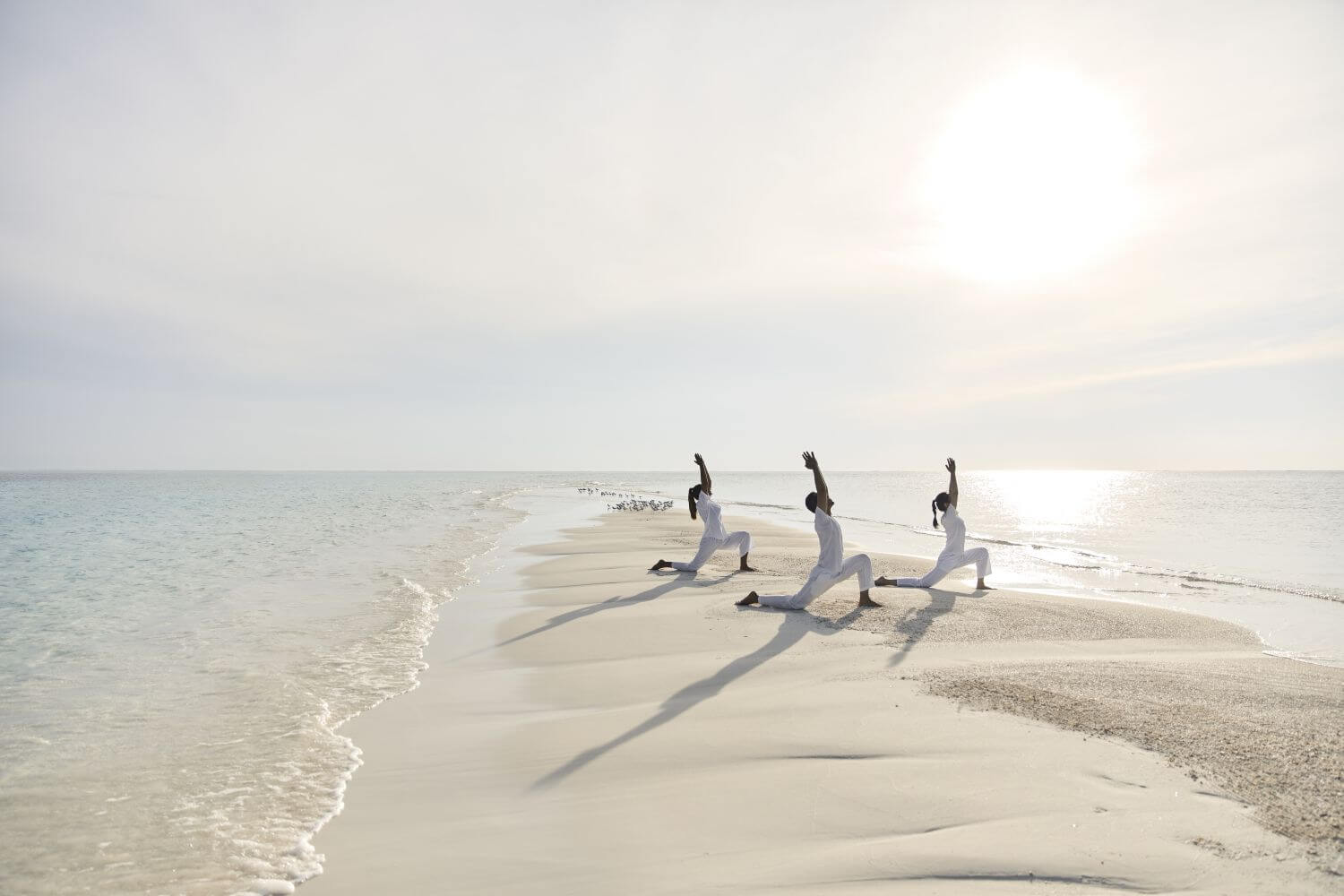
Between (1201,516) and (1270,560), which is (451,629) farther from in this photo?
(1201,516)

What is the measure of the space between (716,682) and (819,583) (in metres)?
4.07

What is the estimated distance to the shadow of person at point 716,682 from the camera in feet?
18.9

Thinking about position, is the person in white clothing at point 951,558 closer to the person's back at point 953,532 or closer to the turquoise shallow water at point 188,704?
the person's back at point 953,532

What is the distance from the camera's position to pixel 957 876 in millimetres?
3812

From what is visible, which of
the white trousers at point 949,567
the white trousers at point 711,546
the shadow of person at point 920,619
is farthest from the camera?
the white trousers at point 711,546

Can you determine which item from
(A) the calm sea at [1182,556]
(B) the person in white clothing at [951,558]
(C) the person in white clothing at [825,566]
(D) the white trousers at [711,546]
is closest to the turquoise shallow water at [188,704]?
(D) the white trousers at [711,546]

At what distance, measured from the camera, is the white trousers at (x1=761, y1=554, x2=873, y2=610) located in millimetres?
11445

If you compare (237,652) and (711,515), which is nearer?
(237,652)

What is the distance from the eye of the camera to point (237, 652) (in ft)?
32.4

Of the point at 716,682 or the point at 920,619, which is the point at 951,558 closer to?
the point at 920,619

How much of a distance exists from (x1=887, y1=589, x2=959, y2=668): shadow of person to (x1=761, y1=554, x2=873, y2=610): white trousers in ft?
3.00

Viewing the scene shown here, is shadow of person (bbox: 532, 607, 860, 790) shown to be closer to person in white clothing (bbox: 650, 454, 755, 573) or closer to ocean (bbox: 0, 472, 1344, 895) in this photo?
ocean (bbox: 0, 472, 1344, 895)

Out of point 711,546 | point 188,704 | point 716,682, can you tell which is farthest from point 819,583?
point 188,704

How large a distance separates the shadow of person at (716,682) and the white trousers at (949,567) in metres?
2.62
